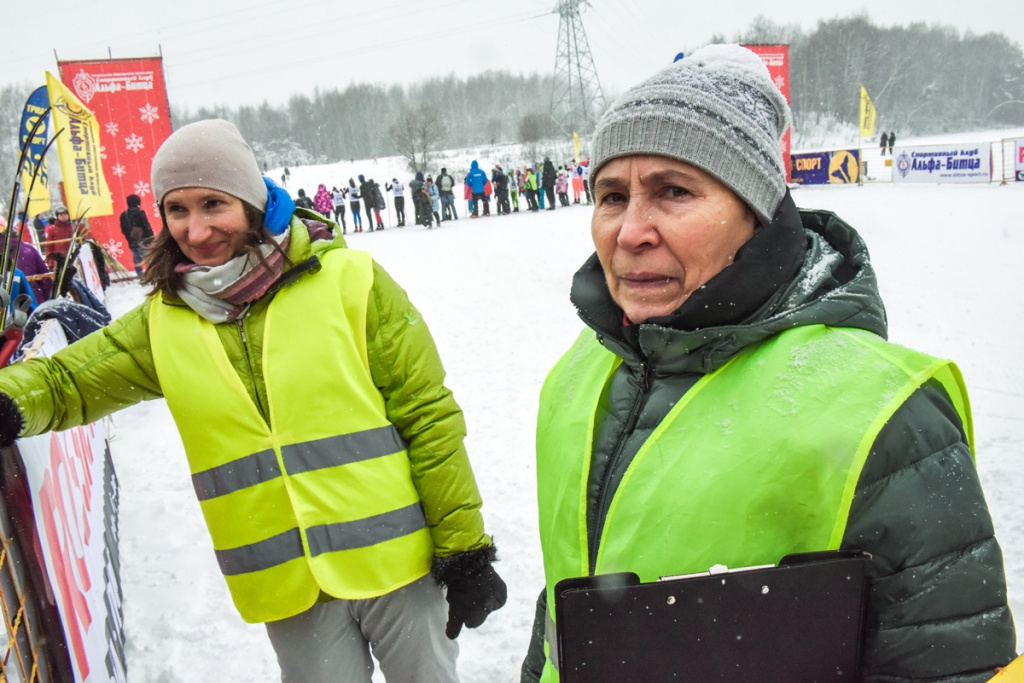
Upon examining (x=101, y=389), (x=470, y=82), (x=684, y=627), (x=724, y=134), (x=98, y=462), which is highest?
(x=470, y=82)

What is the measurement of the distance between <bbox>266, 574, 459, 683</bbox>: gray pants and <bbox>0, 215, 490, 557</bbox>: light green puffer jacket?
0.18 metres

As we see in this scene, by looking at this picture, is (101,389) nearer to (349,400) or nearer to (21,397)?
(21,397)

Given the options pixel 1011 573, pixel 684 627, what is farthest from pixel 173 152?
pixel 1011 573

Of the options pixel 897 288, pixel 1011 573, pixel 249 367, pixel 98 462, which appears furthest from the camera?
pixel 897 288

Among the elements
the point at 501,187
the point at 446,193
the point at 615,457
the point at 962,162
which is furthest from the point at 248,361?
the point at 962,162

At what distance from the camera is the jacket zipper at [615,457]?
1.16 metres

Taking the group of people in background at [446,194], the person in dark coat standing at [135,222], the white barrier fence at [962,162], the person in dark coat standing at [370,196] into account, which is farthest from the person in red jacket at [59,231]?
the white barrier fence at [962,162]

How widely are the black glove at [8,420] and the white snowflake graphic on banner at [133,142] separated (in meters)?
14.7

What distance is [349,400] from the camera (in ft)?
5.87

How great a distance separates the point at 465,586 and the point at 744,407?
1162 millimetres

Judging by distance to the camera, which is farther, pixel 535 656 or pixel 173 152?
pixel 173 152

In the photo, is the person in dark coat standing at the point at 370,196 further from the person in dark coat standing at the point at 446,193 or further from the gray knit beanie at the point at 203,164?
the gray knit beanie at the point at 203,164

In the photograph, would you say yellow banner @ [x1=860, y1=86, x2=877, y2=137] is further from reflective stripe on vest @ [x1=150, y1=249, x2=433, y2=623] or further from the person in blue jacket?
reflective stripe on vest @ [x1=150, y1=249, x2=433, y2=623]

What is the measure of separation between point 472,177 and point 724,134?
65.1 feet
